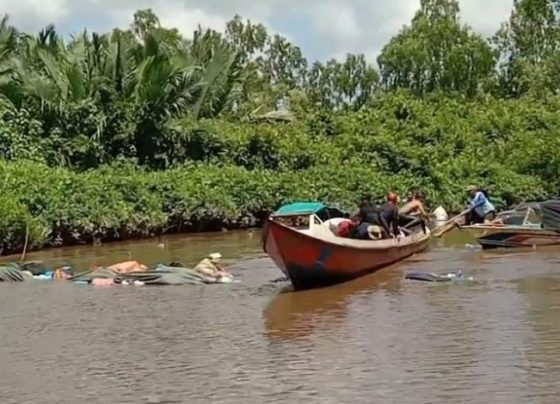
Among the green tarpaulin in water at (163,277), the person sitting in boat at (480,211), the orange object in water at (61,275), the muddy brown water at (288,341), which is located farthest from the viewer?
the person sitting in boat at (480,211)


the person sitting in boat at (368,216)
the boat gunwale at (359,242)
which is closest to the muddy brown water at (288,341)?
the boat gunwale at (359,242)

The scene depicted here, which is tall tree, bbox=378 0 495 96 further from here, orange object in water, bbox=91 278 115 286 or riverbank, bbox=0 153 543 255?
orange object in water, bbox=91 278 115 286

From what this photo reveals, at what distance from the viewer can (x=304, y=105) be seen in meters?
58.5

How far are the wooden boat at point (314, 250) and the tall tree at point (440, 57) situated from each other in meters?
45.5

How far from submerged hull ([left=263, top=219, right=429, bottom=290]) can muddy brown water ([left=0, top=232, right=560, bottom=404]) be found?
0.30 meters

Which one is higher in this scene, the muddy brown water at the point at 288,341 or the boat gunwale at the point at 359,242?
the boat gunwale at the point at 359,242

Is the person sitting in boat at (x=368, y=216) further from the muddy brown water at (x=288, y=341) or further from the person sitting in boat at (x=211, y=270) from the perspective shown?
the person sitting in boat at (x=211, y=270)

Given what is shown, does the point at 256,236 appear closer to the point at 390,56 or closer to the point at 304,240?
the point at 304,240

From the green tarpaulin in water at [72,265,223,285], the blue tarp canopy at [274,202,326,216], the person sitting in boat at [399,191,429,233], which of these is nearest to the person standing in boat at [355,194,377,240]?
the blue tarp canopy at [274,202,326,216]

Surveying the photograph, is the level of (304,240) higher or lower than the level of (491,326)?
higher

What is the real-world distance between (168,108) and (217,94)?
14.3ft

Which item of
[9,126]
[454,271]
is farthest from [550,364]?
[9,126]

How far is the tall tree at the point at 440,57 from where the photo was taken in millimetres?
Result: 62594

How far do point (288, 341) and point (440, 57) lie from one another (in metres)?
53.3
